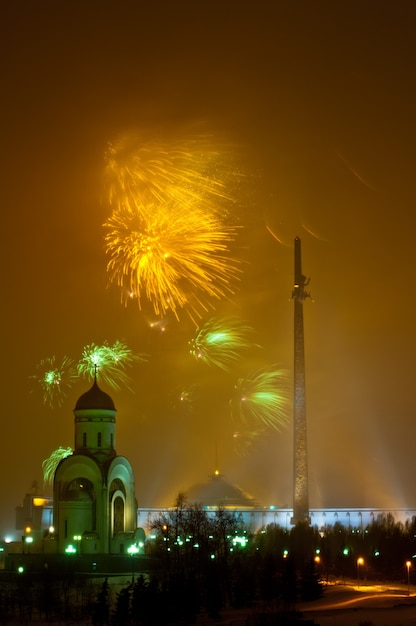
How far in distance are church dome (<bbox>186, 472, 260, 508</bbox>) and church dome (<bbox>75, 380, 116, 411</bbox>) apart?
176 feet

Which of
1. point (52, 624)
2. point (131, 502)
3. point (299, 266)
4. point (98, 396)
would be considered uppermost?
point (299, 266)

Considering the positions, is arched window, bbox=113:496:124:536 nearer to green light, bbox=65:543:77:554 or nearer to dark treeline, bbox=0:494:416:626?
dark treeline, bbox=0:494:416:626

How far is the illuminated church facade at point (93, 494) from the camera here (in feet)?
225

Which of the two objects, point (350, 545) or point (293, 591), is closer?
point (293, 591)

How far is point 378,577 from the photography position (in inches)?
2783

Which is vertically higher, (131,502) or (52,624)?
(131,502)

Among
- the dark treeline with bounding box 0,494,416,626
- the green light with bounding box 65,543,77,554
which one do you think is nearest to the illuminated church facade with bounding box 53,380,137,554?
the green light with bounding box 65,543,77,554

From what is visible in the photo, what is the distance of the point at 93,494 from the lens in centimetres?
6925

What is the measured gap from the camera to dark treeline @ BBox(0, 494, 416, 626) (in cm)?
5169

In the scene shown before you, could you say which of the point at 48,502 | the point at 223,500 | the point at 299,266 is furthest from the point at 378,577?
the point at 223,500

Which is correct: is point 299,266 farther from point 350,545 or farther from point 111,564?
point 111,564

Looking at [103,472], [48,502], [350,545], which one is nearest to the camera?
[103,472]

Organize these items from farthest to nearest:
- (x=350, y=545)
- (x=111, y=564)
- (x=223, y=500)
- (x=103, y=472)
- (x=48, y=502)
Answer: (x=223, y=500) → (x=48, y=502) → (x=350, y=545) → (x=103, y=472) → (x=111, y=564)

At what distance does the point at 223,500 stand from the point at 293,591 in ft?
230
